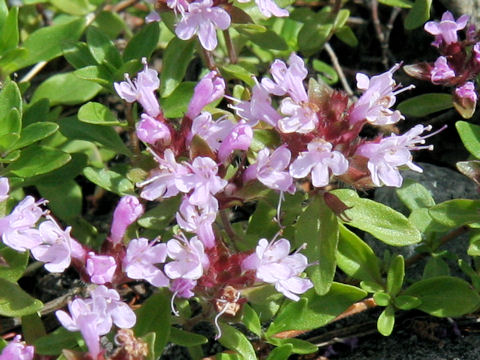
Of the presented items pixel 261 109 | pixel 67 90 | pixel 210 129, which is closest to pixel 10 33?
pixel 67 90

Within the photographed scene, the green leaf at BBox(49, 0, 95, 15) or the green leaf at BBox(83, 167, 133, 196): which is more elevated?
the green leaf at BBox(49, 0, 95, 15)

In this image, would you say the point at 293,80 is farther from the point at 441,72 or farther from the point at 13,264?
the point at 13,264

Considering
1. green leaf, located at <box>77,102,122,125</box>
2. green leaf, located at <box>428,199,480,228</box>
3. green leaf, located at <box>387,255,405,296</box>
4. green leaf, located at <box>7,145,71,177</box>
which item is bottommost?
green leaf, located at <box>387,255,405,296</box>

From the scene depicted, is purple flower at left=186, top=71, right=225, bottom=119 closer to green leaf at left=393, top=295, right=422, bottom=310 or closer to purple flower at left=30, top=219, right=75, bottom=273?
purple flower at left=30, top=219, right=75, bottom=273

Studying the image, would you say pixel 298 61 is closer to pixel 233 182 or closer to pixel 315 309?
pixel 233 182

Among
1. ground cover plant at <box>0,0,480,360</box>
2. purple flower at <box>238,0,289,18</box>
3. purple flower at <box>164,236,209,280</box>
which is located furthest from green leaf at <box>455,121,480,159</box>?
purple flower at <box>164,236,209,280</box>

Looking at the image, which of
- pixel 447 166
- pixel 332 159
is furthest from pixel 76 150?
pixel 447 166

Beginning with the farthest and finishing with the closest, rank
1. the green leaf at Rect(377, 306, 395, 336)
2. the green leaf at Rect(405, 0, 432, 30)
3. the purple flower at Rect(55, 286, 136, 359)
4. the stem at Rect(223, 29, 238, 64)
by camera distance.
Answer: the stem at Rect(223, 29, 238, 64)
the green leaf at Rect(405, 0, 432, 30)
the green leaf at Rect(377, 306, 395, 336)
the purple flower at Rect(55, 286, 136, 359)
